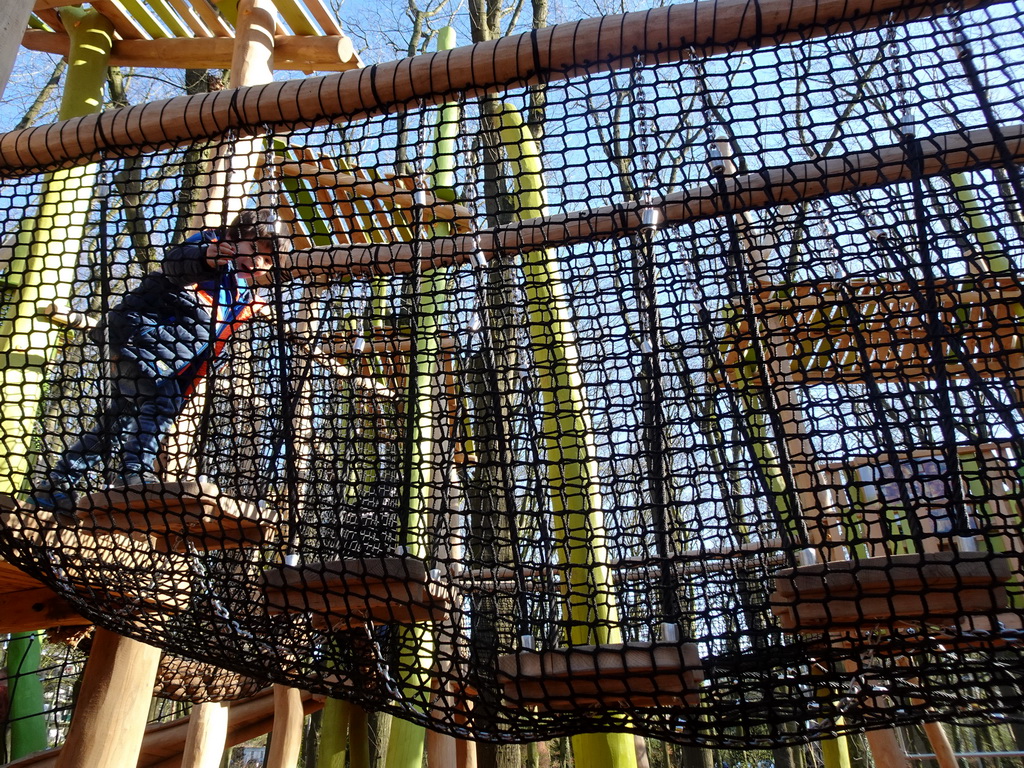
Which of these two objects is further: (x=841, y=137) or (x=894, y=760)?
(x=894, y=760)

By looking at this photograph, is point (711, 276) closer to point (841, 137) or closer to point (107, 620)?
point (841, 137)

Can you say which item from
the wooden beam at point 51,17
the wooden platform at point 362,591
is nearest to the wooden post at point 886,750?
the wooden platform at point 362,591

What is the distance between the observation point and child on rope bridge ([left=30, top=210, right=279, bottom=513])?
1.78m

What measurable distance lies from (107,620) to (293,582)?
566mm

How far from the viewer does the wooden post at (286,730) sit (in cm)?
327

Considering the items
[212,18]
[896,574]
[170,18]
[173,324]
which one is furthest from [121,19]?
[896,574]

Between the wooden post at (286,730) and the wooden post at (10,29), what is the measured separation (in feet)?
9.05

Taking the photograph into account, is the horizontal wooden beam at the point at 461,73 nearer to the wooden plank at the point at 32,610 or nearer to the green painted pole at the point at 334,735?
the wooden plank at the point at 32,610

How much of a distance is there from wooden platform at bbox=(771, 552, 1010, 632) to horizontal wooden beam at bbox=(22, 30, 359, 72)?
10.7ft

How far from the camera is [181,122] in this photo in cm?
179

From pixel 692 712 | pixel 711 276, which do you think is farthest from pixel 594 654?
pixel 711 276

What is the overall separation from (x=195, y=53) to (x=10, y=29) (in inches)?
134

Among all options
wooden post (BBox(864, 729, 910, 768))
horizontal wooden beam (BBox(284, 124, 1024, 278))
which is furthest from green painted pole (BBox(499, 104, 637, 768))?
wooden post (BBox(864, 729, 910, 768))

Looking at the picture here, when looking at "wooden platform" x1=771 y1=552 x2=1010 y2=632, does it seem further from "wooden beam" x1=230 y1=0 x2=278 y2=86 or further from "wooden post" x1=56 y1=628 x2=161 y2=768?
"wooden beam" x1=230 y1=0 x2=278 y2=86
